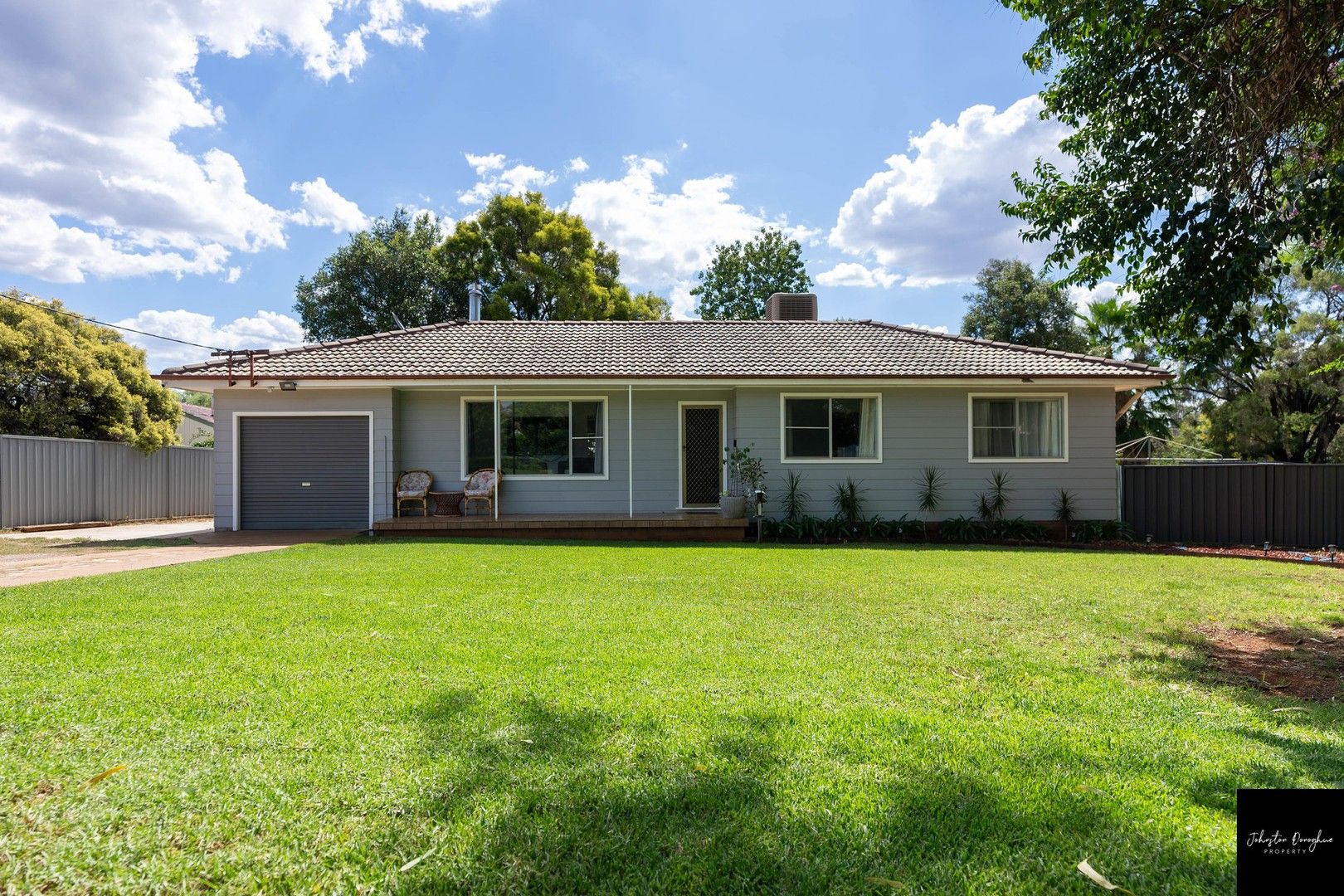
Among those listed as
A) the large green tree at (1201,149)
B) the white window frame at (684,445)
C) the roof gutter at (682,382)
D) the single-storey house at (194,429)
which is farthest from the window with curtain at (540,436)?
the single-storey house at (194,429)

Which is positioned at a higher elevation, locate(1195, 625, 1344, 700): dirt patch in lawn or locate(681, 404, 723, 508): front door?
locate(681, 404, 723, 508): front door

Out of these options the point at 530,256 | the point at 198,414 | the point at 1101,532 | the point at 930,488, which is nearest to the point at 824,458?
the point at 930,488

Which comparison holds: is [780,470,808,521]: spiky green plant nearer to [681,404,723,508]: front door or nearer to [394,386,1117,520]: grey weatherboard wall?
[394,386,1117,520]: grey weatherboard wall

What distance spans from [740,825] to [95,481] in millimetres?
17975

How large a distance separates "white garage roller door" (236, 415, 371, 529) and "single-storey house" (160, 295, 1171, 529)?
1.2 inches

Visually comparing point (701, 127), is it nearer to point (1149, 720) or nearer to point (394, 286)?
point (1149, 720)

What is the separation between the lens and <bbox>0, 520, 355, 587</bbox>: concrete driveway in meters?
7.64

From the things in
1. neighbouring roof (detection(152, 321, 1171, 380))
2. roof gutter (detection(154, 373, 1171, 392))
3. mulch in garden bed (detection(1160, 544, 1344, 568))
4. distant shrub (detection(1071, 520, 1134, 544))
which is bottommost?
mulch in garden bed (detection(1160, 544, 1344, 568))

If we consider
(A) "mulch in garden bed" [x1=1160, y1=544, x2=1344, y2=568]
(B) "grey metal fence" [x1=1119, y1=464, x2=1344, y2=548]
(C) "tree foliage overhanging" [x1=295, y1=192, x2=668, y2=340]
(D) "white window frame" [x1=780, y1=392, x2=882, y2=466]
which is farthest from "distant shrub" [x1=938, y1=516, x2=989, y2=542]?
(C) "tree foliage overhanging" [x1=295, y1=192, x2=668, y2=340]

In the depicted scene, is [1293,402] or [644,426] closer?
[644,426]

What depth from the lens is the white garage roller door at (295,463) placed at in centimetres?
1270

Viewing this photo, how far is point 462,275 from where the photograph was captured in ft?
95.7

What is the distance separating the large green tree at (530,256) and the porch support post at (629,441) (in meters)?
15.8

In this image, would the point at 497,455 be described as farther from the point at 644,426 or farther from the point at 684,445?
the point at 684,445
